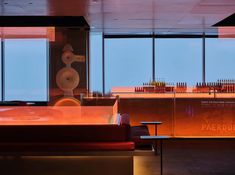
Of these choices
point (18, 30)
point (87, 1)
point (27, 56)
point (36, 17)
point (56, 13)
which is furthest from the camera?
point (27, 56)

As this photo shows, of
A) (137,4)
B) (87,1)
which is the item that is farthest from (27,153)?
(137,4)

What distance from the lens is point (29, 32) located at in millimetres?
8031

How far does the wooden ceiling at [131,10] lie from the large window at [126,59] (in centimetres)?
439

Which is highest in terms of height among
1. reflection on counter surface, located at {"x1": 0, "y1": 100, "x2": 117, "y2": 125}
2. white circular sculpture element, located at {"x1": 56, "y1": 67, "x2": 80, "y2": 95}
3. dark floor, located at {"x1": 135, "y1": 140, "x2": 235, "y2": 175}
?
white circular sculpture element, located at {"x1": 56, "y1": 67, "x2": 80, "y2": 95}

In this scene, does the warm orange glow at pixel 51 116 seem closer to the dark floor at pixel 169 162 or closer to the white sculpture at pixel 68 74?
the dark floor at pixel 169 162

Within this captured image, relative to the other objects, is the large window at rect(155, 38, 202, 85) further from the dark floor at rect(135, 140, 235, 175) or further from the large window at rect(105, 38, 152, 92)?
the dark floor at rect(135, 140, 235, 175)

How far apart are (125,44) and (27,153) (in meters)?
12.0

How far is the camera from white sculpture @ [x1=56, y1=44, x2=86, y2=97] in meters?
7.22

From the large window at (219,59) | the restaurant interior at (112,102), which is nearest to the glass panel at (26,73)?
the restaurant interior at (112,102)

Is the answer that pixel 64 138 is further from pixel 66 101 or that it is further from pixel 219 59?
pixel 219 59

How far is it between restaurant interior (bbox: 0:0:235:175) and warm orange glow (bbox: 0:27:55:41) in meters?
0.02

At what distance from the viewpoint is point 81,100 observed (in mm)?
→ 7750

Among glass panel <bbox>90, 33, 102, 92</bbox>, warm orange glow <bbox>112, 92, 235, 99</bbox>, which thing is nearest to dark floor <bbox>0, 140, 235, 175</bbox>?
warm orange glow <bbox>112, 92, 235, 99</bbox>

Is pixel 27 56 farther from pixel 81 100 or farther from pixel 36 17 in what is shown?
pixel 81 100
